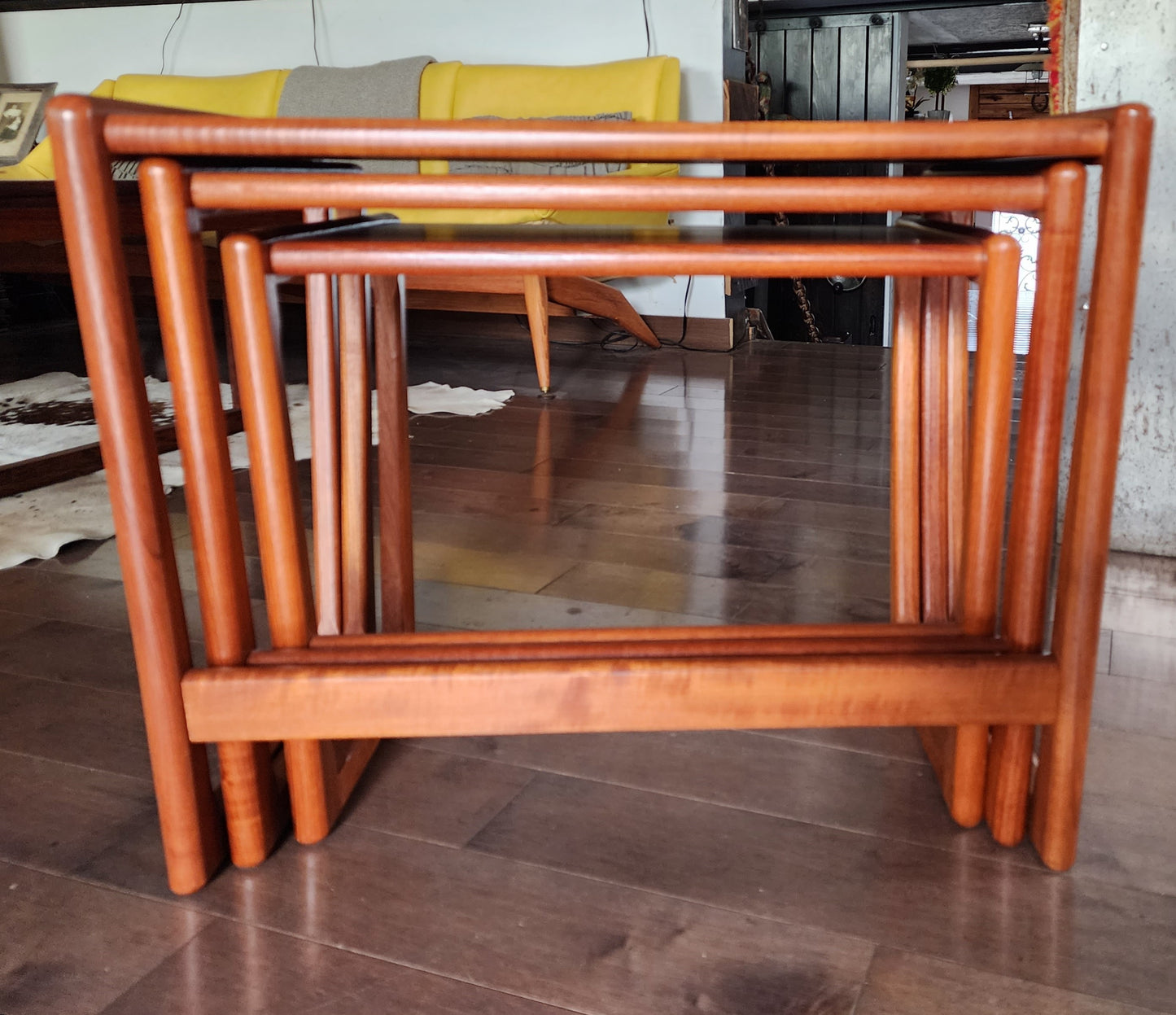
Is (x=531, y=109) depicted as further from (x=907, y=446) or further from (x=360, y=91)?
(x=907, y=446)

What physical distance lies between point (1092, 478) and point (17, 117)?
3231 mm

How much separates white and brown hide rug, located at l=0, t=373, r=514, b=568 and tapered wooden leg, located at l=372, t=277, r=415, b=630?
0.30 m

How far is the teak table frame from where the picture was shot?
720 millimetres

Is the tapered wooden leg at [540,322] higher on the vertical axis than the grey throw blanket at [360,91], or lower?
lower

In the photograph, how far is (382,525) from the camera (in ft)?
3.76

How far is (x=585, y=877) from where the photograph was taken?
2.95 feet

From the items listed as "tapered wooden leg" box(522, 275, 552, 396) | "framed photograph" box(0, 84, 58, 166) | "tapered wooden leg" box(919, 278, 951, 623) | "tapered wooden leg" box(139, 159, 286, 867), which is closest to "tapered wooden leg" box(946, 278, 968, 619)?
"tapered wooden leg" box(919, 278, 951, 623)

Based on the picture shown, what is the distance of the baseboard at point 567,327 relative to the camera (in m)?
3.78

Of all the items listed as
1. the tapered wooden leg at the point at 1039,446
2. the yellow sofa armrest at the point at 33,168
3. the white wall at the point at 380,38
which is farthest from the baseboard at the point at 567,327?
the tapered wooden leg at the point at 1039,446

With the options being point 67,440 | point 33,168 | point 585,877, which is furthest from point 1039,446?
point 33,168

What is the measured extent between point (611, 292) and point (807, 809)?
97.6 inches

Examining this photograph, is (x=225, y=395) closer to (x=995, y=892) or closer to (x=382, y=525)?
(x=382, y=525)

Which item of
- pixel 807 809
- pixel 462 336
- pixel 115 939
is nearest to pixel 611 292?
pixel 462 336

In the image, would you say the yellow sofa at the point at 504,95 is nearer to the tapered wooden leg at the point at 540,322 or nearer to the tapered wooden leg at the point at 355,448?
the tapered wooden leg at the point at 540,322
